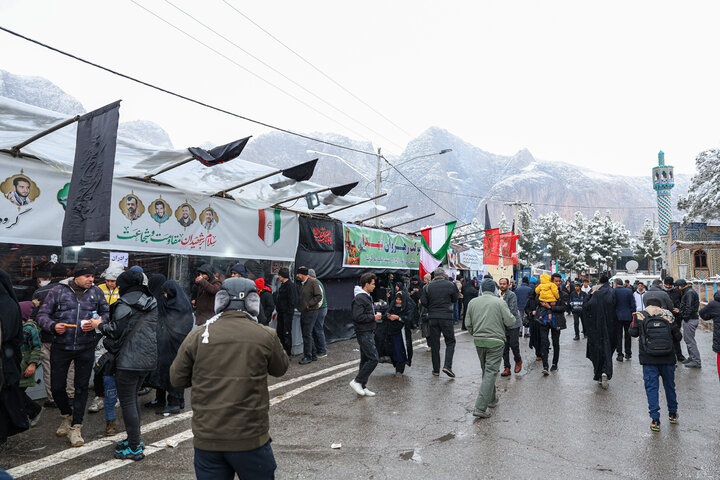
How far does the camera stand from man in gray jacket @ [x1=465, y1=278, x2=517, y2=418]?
5938 mm

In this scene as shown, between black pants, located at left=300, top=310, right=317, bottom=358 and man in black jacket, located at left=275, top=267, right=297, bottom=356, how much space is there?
12.1 inches

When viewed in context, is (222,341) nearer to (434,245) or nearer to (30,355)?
(30,355)

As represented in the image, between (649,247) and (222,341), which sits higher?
(649,247)

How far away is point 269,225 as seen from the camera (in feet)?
34.1

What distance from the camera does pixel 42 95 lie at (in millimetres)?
164250

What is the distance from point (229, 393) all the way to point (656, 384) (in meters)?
5.19

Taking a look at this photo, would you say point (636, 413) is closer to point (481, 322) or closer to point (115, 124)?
point (481, 322)

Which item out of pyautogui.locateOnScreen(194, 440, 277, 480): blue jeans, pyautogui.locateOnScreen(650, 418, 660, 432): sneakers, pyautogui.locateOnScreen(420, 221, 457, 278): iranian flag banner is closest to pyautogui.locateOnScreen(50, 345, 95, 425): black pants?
pyautogui.locateOnScreen(194, 440, 277, 480): blue jeans

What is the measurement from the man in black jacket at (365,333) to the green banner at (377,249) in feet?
17.0

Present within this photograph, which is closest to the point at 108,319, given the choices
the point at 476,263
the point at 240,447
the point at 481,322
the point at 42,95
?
the point at 240,447

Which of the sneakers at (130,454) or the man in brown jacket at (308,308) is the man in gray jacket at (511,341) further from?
the sneakers at (130,454)

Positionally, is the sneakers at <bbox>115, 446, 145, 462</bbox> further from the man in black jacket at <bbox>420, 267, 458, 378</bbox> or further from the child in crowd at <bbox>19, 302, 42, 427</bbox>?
the man in black jacket at <bbox>420, 267, 458, 378</bbox>

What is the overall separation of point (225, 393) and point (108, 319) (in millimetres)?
3171

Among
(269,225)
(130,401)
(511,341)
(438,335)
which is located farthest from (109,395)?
(511,341)
